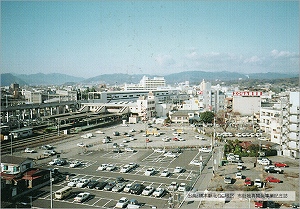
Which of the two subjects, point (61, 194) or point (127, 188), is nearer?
point (61, 194)

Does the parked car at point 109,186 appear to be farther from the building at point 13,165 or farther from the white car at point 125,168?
the building at point 13,165

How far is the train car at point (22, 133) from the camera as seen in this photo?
33.9 ft

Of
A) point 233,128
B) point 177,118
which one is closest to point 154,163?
point 233,128

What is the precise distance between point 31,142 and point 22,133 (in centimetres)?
119

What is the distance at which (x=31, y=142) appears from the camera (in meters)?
9.74

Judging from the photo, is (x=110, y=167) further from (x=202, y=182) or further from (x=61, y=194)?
(x=202, y=182)

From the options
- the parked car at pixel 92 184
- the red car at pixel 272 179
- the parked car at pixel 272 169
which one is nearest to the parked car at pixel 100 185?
the parked car at pixel 92 184

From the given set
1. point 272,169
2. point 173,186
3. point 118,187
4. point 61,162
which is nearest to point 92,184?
point 118,187

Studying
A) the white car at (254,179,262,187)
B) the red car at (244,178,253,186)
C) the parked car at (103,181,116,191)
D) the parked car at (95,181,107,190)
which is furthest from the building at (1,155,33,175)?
the white car at (254,179,262,187)

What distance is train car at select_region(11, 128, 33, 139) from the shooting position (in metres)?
10.3

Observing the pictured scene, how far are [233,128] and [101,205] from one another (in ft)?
30.9

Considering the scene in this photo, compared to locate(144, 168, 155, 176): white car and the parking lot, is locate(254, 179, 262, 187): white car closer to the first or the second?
the parking lot

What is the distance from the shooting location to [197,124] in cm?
1369

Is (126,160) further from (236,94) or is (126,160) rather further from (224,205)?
(236,94)
